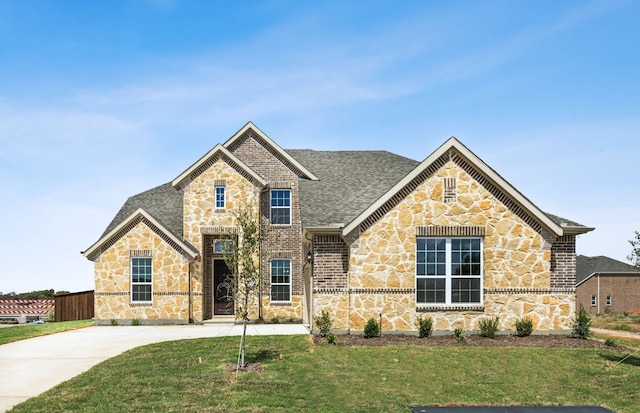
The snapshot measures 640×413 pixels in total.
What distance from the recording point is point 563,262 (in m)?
18.7

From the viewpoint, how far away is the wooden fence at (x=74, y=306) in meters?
28.0

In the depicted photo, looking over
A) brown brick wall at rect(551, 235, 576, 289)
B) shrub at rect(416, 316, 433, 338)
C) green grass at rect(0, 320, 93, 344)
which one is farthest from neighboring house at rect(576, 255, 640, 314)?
green grass at rect(0, 320, 93, 344)

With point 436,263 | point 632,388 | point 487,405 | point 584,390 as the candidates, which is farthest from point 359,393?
point 436,263

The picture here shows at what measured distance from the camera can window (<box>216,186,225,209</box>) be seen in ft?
80.0

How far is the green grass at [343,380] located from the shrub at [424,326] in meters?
1.66

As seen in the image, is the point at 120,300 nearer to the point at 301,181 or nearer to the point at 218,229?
the point at 218,229

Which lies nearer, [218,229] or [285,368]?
[285,368]

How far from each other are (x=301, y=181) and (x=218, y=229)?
464cm

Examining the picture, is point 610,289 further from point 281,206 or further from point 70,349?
point 70,349

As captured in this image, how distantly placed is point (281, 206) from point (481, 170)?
10754 mm

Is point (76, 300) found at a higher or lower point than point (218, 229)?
lower

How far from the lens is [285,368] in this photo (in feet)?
43.0

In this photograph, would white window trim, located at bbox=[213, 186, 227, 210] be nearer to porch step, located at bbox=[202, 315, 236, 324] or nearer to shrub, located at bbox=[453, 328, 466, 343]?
porch step, located at bbox=[202, 315, 236, 324]

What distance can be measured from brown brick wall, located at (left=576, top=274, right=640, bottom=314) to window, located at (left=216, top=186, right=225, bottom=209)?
148 ft
